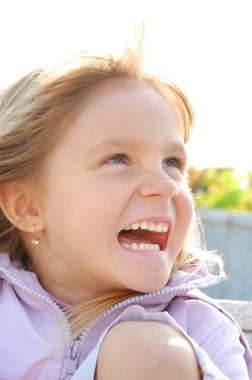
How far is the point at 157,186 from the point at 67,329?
47 cm

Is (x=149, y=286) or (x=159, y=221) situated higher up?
(x=159, y=221)

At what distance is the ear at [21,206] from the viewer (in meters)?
2.27

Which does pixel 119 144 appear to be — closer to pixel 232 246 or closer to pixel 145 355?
pixel 145 355

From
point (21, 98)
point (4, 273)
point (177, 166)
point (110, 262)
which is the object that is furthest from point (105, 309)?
point (21, 98)

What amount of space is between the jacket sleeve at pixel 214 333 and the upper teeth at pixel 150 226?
223 mm

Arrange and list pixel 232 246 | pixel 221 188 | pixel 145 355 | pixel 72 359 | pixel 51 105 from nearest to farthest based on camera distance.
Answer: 1. pixel 145 355
2. pixel 72 359
3. pixel 51 105
4. pixel 232 246
5. pixel 221 188

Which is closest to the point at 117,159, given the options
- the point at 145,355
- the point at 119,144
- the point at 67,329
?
the point at 119,144

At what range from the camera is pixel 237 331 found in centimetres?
206

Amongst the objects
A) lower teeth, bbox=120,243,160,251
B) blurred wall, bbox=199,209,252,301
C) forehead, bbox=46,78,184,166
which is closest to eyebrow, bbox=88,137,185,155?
forehead, bbox=46,78,184,166

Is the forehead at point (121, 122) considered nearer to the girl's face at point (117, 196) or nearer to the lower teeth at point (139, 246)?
the girl's face at point (117, 196)

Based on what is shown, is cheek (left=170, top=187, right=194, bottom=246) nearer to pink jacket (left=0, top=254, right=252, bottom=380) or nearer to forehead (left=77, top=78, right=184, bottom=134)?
pink jacket (left=0, top=254, right=252, bottom=380)

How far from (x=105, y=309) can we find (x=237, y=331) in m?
0.38

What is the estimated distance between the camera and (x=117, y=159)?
2113 millimetres

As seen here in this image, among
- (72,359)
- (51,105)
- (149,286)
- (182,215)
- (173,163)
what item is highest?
(51,105)
